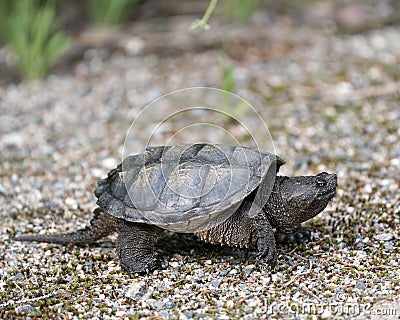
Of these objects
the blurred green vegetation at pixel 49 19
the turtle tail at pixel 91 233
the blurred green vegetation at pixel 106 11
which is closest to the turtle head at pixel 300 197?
the turtle tail at pixel 91 233

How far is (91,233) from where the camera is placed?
329cm

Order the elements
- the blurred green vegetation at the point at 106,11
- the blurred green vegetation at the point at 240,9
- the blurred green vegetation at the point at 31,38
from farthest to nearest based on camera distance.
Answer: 1. the blurred green vegetation at the point at 106,11
2. the blurred green vegetation at the point at 240,9
3. the blurred green vegetation at the point at 31,38

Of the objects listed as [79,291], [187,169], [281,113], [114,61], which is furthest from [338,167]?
[114,61]

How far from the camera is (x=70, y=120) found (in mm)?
5301

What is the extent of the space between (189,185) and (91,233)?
27.2 inches

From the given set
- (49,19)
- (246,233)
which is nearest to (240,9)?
(49,19)

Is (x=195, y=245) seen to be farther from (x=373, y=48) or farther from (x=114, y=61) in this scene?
(x=373, y=48)

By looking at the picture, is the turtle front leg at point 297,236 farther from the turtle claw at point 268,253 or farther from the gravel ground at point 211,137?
the turtle claw at point 268,253

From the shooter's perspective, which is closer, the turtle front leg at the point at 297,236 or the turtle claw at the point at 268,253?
the turtle claw at the point at 268,253

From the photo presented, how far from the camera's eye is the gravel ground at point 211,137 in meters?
2.79

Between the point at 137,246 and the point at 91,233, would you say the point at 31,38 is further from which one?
the point at 137,246

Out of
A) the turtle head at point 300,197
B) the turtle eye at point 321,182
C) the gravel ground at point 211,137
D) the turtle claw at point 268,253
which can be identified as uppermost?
the turtle eye at point 321,182

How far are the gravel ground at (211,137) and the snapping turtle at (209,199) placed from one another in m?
0.15

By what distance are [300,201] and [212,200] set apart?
0.44m
